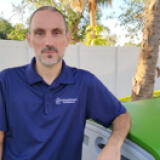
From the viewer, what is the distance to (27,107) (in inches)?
53.9

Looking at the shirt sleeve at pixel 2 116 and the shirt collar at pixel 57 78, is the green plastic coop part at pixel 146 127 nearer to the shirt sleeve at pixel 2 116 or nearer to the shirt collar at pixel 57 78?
the shirt collar at pixel 57 78

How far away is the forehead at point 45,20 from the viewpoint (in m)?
1.47

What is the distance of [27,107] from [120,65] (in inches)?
264

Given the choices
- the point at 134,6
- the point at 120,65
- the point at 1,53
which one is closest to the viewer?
the point at 1,53

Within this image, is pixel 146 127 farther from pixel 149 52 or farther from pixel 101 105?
pixel 149 52

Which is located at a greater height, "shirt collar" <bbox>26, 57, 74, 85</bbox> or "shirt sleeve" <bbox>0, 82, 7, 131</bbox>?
"shirt collar" <bbox>26, 57, 74, 85</bbox>

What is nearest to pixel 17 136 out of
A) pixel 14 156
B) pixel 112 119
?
pixel 14 156

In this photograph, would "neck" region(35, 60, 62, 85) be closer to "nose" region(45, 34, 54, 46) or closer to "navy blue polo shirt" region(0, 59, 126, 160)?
"navy blue polo shirt" region(0, 59, 126, 160)

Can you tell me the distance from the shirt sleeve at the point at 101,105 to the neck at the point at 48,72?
0.28m

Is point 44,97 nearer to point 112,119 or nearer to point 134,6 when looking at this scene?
point 112,119

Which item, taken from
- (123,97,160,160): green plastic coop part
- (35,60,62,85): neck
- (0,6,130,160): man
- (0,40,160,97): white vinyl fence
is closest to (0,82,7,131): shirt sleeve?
(0,6,130,160): man

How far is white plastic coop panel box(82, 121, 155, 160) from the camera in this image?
119 centimetres

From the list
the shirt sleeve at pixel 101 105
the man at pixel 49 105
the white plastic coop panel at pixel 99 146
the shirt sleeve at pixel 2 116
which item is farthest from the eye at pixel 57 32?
the white plastic coop panel at pixel 99 146

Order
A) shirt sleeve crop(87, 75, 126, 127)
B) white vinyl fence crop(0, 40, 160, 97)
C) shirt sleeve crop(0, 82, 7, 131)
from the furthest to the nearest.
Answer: white vinyl fence crop(0, 40, 160, 97)
shirt sleeve crop(87, 75, 126, 127)
shirt sleeve crop(0, 82, 7, 131)
